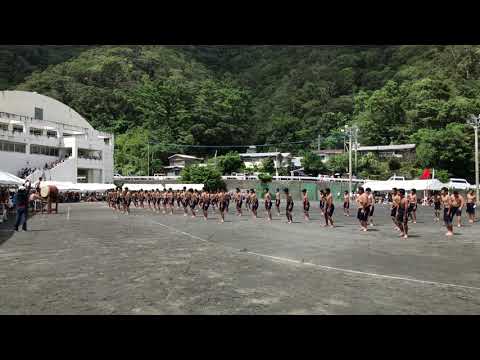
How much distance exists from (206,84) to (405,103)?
139ft

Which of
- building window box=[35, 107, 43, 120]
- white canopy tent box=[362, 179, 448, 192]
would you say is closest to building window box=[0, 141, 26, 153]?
building window box=[35, 107, 43, 120]

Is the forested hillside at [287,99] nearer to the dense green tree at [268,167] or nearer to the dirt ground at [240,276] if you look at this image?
the dense green tree at [268,167]

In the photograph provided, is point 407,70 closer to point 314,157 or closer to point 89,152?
point 314,157

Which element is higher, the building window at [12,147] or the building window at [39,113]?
the building window at [39,113]

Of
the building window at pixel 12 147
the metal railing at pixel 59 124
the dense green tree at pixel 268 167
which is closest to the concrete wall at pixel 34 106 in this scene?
the metal railing at pixel 59 124

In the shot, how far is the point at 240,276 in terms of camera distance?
7613mm

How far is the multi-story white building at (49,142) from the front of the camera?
1959 inches

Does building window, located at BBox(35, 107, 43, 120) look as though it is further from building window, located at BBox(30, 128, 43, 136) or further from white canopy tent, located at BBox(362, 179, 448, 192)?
white canopy tent, located at BBox(362, 179, 448, 192)

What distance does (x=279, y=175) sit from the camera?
2516 inches

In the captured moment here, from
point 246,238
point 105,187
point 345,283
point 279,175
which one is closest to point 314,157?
point 279,175

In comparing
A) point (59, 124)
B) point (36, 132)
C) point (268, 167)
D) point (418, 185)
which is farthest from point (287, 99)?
point (418, 185)

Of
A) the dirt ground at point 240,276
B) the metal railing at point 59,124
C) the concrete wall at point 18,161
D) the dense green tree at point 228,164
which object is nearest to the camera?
the dirt ground at point 240,276

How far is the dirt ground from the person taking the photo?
554 cm

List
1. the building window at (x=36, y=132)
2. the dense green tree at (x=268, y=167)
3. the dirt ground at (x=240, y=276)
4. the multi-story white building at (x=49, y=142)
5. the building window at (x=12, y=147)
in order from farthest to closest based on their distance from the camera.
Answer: the dense green tree at (x=268, y=167) → the building window at (x=36, y=132) → the multi-story white building at (x=49, y=142) → the building window at (x=12, y=147) → the dirt ground at (x=240, y=276)
